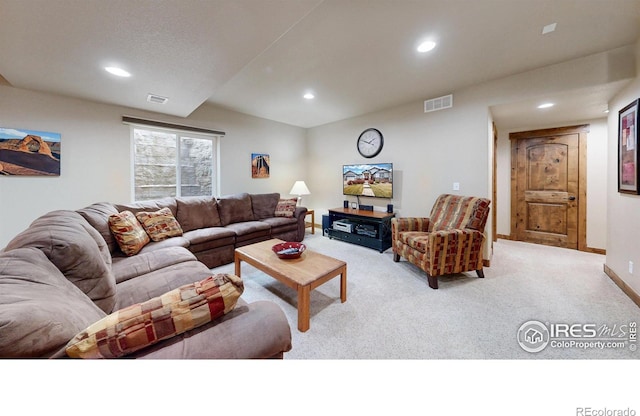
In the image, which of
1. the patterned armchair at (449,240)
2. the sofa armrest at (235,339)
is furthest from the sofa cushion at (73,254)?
the patterned armchair at (449,240)

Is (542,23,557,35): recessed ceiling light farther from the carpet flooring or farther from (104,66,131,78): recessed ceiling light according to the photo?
(104,66,131,78): recessed ceiling light

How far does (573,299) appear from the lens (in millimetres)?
2121

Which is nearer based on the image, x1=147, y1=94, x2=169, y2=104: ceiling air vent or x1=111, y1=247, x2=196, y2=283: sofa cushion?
x1=111, y1=247, x2=196, y2=283: sofa cushion

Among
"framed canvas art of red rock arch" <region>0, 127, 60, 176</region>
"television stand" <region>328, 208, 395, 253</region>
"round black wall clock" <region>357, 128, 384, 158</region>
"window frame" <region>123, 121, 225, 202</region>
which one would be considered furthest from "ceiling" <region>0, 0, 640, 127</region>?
"television stand" <region>328, 208, 395, 253</region>

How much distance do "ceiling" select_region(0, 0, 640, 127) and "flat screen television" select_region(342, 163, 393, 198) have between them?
4.59 feet

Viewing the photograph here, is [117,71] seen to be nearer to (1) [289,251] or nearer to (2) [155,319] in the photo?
(1) [289,251]

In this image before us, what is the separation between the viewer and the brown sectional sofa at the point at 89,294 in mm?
607

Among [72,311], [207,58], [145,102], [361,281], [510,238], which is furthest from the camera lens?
[510,238]

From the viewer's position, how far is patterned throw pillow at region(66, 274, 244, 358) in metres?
0.66
